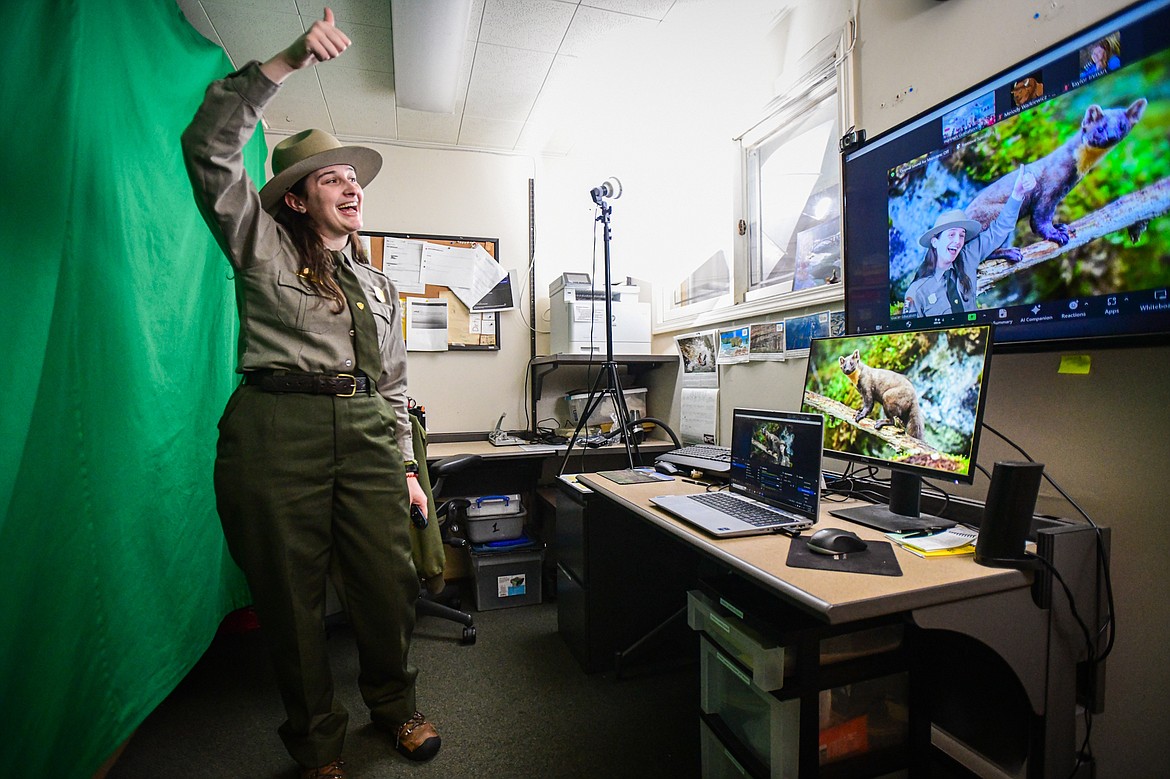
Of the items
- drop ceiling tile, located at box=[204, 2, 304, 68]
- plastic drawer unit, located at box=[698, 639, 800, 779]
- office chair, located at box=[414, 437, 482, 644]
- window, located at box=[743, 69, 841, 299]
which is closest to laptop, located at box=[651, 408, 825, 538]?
plastic drawer unit, located at box=[698, 639, 800, 779]

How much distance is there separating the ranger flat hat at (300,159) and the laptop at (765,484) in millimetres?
1234

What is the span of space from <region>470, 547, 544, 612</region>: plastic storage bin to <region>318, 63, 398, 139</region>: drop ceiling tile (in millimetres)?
2170

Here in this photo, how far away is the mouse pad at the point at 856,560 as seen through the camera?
0.91 m

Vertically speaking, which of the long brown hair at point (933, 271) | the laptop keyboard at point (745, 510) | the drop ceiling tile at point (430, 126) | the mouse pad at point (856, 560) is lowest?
the mouse pad at point (856, 560)

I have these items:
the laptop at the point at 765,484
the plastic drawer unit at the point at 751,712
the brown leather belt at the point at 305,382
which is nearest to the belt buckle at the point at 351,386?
the brown leather belt at the point at 305,382

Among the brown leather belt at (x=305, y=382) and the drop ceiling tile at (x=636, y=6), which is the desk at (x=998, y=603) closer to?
the brown leather belt at (x=305, y=382)

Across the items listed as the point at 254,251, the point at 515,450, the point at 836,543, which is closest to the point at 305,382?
the point at 254,251

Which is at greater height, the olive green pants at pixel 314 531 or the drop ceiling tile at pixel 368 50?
the drop ceiling tile at pixel 368 50

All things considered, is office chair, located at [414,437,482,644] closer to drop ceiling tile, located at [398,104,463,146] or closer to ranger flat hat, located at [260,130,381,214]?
ranger flat hat, located at [260,130,381,214]

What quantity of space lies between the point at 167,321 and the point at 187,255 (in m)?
0.24

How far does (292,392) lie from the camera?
1309 millimetres

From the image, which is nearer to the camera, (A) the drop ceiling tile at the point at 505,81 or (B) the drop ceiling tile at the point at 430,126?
(A) the drop ceiling tile at the point at 505,81

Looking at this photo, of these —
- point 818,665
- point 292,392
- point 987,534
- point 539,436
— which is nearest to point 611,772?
point 818,665

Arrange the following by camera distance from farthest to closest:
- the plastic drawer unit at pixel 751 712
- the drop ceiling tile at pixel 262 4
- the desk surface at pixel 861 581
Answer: the drop ceiling tile at pixel 262 4 → the plastic drawer unit at pixel 751 712 → the desk surface at pixel 861 581
